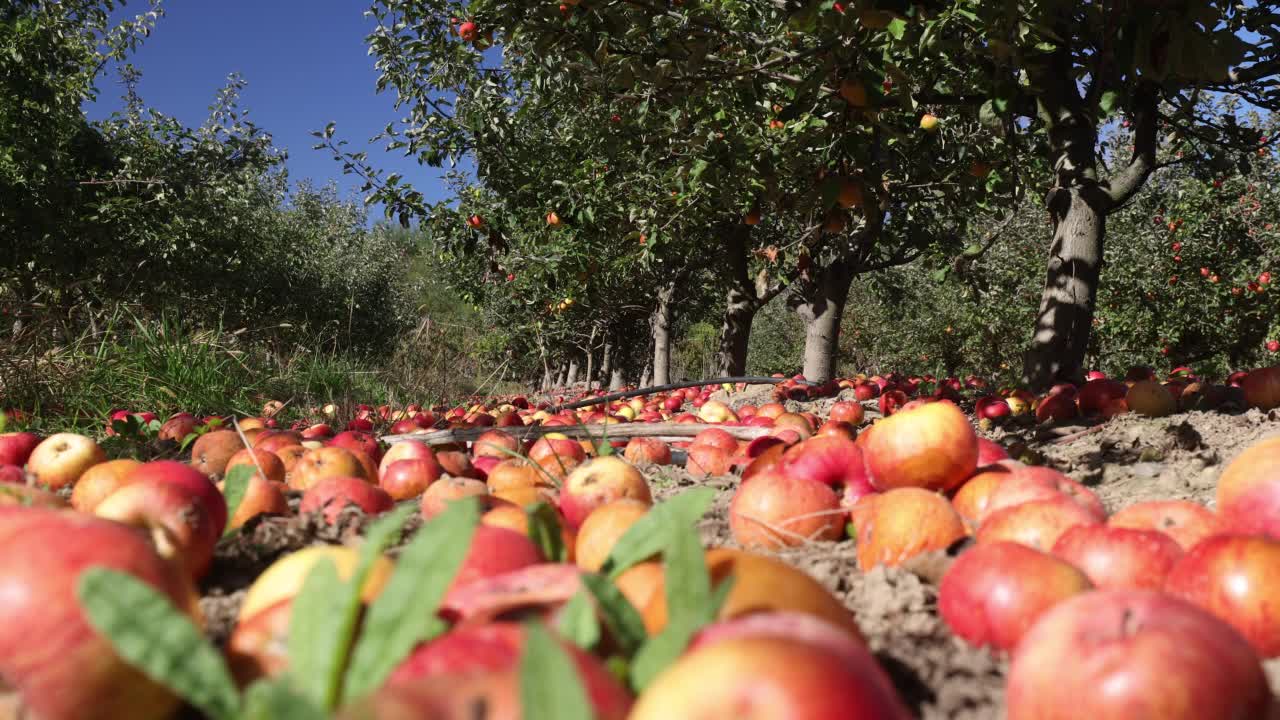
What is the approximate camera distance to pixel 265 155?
21484 millimetres

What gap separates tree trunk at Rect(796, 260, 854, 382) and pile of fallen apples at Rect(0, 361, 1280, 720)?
7.72 m

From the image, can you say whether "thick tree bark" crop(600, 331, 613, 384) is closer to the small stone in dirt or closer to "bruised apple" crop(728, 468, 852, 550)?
the small stone in dirt

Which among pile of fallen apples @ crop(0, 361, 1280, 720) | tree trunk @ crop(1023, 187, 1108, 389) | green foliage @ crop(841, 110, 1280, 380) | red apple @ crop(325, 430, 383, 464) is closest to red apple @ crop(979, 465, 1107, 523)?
pile of fallen apples @ crop(0, 361, 1280, 720)

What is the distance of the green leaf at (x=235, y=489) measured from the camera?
1.79 metres

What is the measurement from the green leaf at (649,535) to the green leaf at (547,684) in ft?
1.81

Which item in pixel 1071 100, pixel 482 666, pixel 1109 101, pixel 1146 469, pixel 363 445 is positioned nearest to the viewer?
pixel 482 666

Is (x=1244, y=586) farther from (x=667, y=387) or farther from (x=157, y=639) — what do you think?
(x=667, y=387)

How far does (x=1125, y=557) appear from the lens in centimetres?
138

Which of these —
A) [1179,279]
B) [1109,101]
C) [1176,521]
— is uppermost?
[1179,279]

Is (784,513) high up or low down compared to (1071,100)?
down

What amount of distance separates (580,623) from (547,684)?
10.9 inches

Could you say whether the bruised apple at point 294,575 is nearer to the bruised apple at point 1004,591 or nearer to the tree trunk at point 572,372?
the bruised apple at point 1004,591

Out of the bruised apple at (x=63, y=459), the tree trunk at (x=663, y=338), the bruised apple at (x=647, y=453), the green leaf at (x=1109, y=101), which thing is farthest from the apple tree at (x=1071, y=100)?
the tree trunk at (x=663, y=338)

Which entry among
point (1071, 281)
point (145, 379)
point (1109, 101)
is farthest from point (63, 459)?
point (1071, 281)
